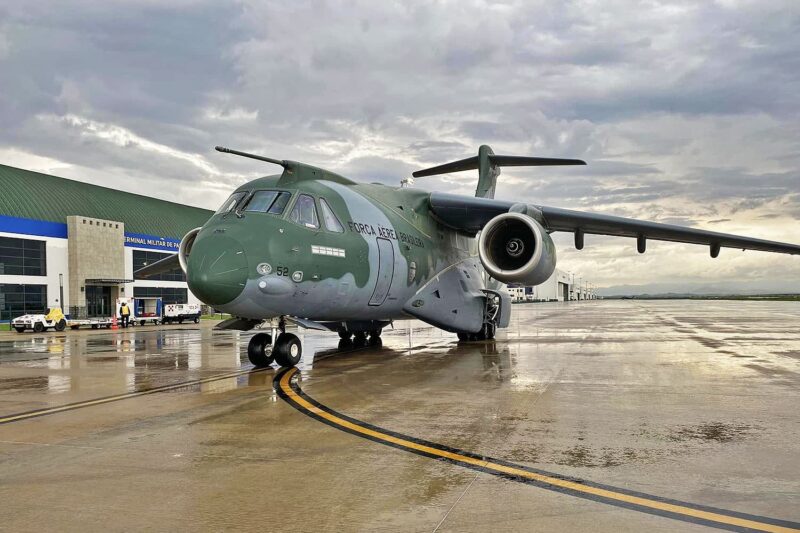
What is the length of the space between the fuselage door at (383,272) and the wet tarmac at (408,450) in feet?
9.49

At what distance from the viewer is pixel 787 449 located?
18.0ft

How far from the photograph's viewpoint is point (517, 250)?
15961 mm

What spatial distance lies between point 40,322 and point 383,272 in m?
29.0

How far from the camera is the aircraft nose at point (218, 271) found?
10266 mm

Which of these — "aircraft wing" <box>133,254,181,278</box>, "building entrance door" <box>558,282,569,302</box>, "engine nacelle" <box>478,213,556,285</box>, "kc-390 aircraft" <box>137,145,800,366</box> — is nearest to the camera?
"kc-390 aircraft" <box>137,145,800,366</box>

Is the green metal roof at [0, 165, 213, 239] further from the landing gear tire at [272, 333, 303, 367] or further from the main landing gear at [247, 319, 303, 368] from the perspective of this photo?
the landing gear tire at [272, 333, 303, 367]

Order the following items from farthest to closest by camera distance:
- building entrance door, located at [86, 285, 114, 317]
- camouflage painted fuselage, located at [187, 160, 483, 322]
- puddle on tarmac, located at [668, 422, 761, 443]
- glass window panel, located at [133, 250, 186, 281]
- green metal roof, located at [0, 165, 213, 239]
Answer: glass window panel, located at [133, 250, 186, 281]
building entrance door, located at [86, 285, 114, 317]
green metal roof, located at [0, 165, 213, 239]
camouflage painted fuselage, located at [187, 160, 483, 322]
puddle on tarmac, located at [668, 422, 761, 443]

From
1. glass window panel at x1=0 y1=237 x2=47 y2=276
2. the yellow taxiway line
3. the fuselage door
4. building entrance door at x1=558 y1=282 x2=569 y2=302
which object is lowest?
building entrance door at x1=558 y1=282 x2=569 y2=302

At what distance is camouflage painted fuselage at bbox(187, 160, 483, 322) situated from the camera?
34.7ft

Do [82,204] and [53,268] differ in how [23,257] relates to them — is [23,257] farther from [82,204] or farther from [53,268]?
[82,204]

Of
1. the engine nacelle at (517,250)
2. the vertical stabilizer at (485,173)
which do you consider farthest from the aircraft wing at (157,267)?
the vertical stabilizer at (485,173)

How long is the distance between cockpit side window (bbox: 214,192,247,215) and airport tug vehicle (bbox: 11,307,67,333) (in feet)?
93.0

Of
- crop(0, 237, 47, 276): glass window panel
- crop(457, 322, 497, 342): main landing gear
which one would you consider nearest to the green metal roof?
crop(0, 237, 47, 276): glass window panel

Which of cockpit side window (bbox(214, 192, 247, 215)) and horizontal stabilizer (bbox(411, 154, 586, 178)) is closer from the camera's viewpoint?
cockpit side window (bbox(214, 192, 247, 215))
